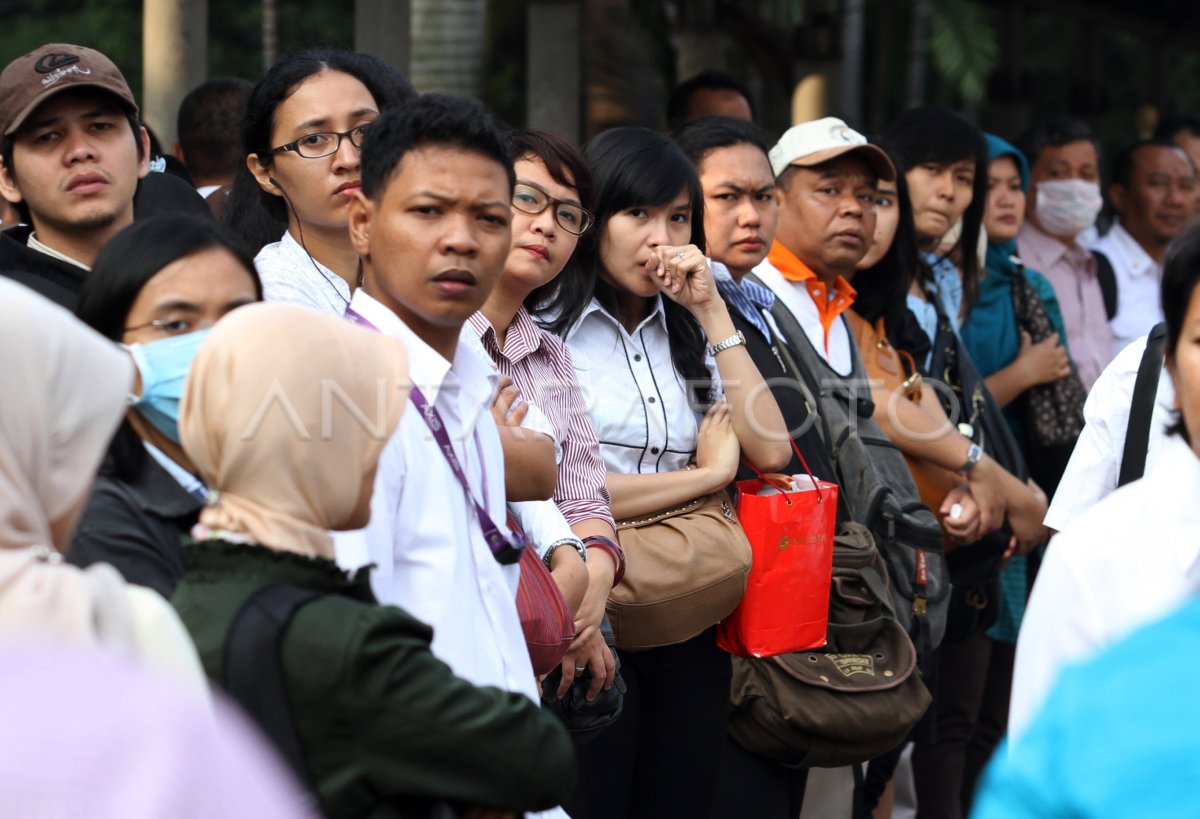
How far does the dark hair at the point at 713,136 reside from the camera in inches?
189

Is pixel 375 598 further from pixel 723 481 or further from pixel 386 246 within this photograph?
pixel 723 481

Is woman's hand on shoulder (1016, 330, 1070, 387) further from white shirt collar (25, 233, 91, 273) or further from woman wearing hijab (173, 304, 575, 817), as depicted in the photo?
woman wearing hijab (173, 304, 575, 817)

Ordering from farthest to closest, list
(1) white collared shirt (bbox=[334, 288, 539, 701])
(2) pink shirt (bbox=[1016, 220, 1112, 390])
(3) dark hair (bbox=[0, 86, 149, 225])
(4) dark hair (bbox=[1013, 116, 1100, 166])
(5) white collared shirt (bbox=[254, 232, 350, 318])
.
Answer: (4) dark hair (bbox=[1013, 116, 1100, 166]), (2) pink shirt (bbox=[1016, 220, 1112, 390]), (3) dark hair (bbox=[0, 86, 149, 225]), (5) white collared shirt (bbox=[254, 232, 350, 318]), (1) white collared shirt (bbox=[334, 288, 539, 701])

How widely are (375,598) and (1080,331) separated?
17.0 ft

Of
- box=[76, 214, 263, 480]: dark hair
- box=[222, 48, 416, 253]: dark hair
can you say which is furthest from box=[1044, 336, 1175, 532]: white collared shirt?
box=[76, 214, 263, 480]: dark hair

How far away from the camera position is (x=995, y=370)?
6184mm

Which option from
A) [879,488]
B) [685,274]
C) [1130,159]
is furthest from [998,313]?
[685,274]

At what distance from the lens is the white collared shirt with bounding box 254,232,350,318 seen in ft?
11.3

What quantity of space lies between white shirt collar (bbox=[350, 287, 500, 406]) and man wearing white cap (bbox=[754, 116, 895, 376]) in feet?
6.62

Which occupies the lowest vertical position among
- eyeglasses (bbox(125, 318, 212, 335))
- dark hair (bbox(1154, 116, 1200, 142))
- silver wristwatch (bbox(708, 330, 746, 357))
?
silver wristwatch (bbox(708, 330, 746, 357))

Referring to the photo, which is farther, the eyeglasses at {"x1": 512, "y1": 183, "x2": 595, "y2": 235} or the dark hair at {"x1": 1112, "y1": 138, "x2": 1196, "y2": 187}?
the dark hair at {"x1": 1112, "y1": 138, "x2": 1196, "y2": 187}

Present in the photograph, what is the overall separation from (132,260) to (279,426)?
0.70m

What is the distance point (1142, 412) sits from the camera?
12.3 feet

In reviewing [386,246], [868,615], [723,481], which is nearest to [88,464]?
[386,246]
